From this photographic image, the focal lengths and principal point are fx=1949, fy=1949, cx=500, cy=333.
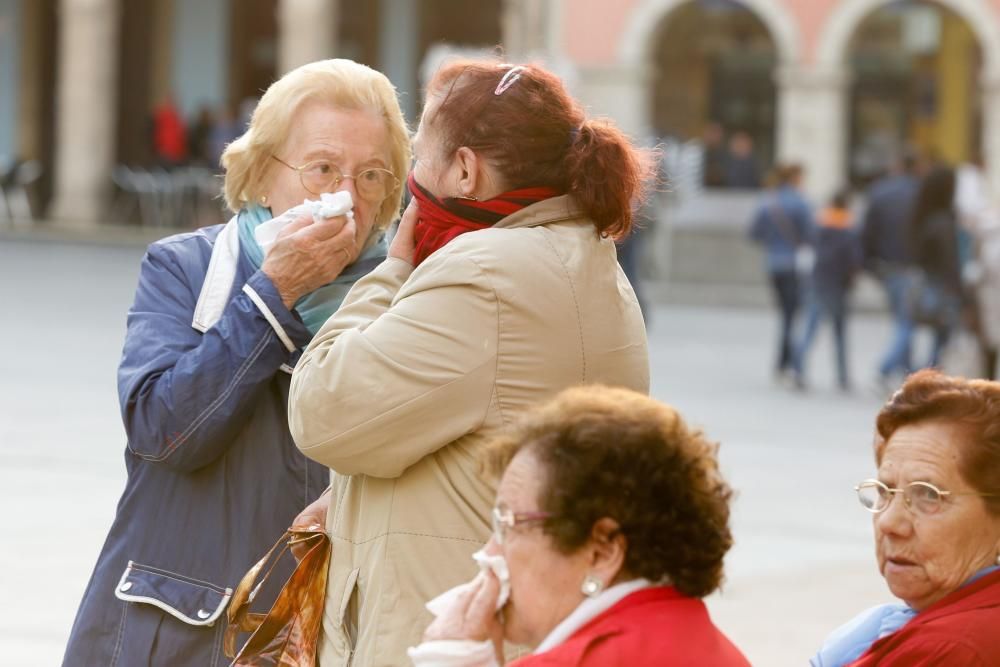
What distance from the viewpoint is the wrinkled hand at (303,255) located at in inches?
129

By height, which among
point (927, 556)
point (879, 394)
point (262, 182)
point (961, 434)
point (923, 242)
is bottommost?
point (879, 394)

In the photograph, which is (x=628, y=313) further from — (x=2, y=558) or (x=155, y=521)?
(x=2, y=558)

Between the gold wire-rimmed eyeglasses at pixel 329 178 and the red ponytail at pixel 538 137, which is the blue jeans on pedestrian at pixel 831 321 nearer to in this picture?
the gold wire-rimmed eyeglasses at pixel 329 178

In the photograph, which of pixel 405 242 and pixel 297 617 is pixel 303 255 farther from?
pixel 297 617

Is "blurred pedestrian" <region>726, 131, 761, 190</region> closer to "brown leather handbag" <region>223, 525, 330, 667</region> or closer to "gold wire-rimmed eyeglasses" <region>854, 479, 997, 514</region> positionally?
"gold wire-rimmed eyeglasses" <region>854, 479, 997, 514</region>

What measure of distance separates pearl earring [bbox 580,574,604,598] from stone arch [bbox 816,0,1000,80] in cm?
3026

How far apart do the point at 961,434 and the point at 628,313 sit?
547 millimetres

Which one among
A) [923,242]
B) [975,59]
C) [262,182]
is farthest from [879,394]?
[975,59]

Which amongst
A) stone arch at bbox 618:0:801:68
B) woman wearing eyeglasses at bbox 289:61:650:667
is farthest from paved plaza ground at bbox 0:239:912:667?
stone arch at bbox 618:0:801:68

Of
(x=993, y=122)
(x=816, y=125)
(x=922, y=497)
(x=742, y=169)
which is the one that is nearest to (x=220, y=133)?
(x=742, y=169)

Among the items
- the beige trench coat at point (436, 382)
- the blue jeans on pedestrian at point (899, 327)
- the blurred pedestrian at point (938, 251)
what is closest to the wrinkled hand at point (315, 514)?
the beige trench coat at point (436, 382)

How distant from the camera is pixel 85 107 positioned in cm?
3131

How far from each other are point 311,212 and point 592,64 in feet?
97.0

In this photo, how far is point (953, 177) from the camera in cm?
1346
